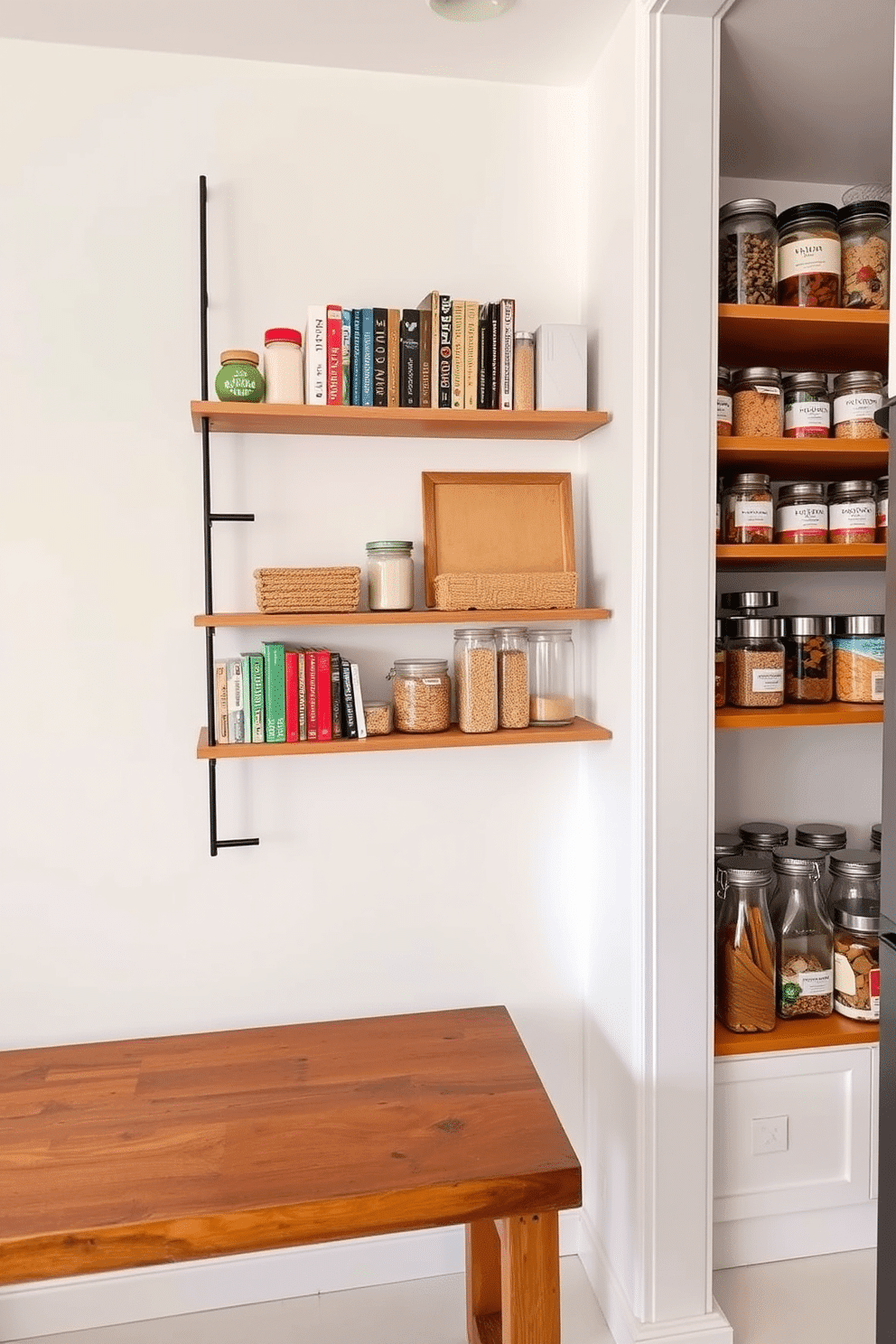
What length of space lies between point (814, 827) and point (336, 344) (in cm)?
144

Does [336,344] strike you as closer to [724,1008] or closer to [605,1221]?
[724,1008]

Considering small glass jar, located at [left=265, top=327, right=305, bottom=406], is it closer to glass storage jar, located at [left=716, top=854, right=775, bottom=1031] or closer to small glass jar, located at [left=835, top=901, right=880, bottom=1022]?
glass storage jar, located at [left=716, top=854, right=775, bottom=1031]

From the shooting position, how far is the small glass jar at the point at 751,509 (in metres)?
1.99

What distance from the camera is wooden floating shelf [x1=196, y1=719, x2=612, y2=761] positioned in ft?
6.05

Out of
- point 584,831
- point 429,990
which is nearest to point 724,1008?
point 584,831

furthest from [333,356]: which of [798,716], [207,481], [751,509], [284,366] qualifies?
[798,716]

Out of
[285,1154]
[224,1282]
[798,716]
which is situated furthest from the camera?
[224,1282]

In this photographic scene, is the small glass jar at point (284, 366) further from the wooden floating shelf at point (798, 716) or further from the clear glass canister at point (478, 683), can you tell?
the wooden floating shelf at point (798, 716)

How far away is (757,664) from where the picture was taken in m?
1.98

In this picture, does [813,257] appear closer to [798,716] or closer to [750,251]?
[750,251]

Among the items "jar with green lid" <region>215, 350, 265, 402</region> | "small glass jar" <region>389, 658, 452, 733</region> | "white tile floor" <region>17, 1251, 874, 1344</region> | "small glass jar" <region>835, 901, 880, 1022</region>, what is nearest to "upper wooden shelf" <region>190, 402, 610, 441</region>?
"jar with green lid" <region>215, 350, 265, 402</region>

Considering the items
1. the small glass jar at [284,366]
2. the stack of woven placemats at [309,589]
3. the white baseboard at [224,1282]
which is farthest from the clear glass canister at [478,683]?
the white baseboard at [224,1282]

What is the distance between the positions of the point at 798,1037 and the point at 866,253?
1.54 meters

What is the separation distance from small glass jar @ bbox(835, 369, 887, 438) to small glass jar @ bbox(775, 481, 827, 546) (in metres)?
0.13
